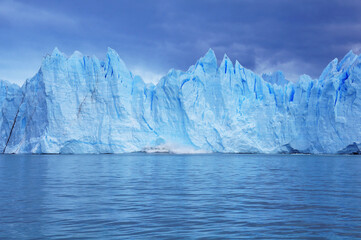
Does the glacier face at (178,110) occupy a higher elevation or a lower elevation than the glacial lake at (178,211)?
higher

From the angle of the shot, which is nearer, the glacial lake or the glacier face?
the glacial lake

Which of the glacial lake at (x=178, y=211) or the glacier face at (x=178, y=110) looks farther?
A: the glacier face at (x=178, y=110)

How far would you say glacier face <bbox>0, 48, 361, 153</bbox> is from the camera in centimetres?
3198

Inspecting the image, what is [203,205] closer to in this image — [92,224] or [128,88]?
[92,224]

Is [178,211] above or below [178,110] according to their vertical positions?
below

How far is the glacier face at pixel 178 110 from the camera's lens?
3198 centimetres

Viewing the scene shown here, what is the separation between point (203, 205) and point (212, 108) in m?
28.7

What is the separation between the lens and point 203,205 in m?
7.71

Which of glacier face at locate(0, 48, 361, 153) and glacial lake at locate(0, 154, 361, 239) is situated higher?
glacier face at locate(0, 48, 361, 153)

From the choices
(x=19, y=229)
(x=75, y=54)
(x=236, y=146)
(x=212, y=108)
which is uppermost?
(x=75, y=54)

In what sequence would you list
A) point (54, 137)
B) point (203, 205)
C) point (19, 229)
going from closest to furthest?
point (19, 229) < point (203, 205) < point (54, 137)

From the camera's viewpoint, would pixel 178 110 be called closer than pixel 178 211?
No

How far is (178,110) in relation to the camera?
34.9 meters

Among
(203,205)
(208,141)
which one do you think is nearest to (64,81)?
(208,141)
